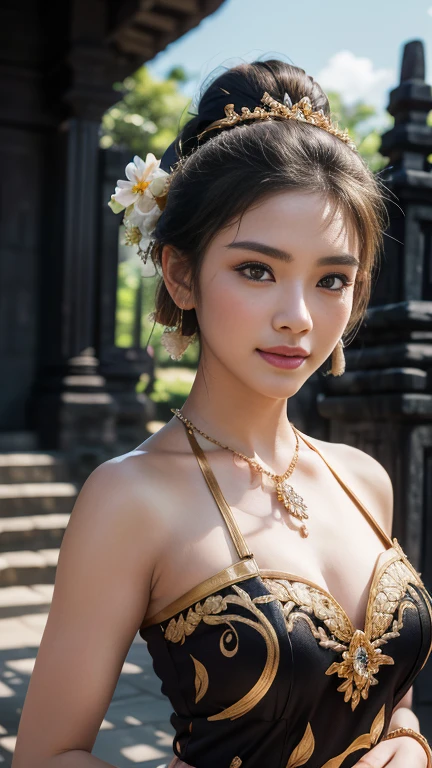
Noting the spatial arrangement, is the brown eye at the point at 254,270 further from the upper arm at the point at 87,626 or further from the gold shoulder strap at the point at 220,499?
the upper arm at the point at 87,626

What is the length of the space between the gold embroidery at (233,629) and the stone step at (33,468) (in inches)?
207

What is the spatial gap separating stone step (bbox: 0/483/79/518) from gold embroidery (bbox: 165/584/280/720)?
506cm

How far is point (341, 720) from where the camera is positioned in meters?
1.56

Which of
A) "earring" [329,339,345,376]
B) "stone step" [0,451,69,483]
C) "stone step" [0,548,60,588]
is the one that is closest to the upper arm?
"earring" [329,339,345,376]

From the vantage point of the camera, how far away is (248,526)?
163 cm

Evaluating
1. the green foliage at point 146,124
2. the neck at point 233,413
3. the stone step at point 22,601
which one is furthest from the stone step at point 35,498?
the green foliage at point 146,124

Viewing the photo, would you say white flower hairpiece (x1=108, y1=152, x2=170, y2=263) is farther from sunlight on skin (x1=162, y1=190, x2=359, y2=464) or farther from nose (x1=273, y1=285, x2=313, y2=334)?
nose (x1=273, y1=285, x2=313, y2=334)

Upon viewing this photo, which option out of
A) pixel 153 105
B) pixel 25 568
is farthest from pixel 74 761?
pixel 153 105

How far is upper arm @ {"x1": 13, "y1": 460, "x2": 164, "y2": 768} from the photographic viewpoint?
4.74 ft

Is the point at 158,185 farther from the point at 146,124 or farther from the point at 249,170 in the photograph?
the point at 146,124

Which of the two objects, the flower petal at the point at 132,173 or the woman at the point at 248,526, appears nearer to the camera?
the woman at the point at 248,526

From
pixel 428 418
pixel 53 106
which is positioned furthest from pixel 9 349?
pixel 428 418

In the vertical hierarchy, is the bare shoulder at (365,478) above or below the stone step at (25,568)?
above

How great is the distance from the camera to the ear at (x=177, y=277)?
1.78 m
